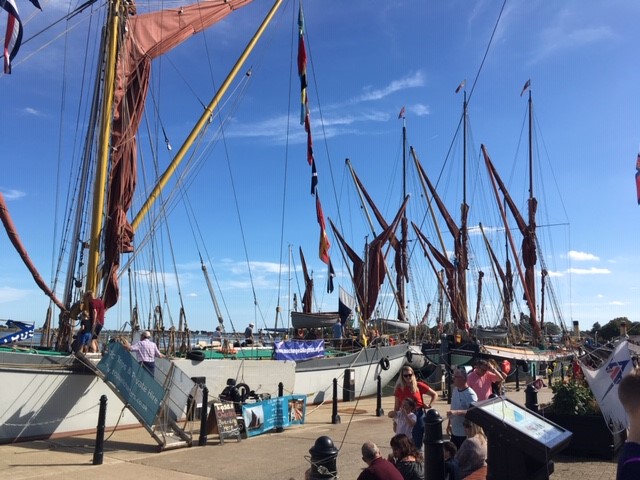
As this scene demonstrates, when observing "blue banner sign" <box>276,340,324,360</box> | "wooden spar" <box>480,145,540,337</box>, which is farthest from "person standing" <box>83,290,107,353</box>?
"wooden spar" <box>480,145,540,337</box>

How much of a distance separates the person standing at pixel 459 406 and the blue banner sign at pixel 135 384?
5.70m

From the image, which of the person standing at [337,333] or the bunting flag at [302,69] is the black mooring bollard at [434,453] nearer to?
the bunting flag at [302,69]

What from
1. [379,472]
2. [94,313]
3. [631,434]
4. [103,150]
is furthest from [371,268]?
[631,434]

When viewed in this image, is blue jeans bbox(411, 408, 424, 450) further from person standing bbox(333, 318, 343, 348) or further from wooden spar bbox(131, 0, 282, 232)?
person standing bbox(333, 318, 343, 348)

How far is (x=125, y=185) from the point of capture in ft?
49.9

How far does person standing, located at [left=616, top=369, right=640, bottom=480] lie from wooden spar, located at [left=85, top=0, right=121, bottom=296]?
42.1ft

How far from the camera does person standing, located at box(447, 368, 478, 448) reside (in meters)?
6.95

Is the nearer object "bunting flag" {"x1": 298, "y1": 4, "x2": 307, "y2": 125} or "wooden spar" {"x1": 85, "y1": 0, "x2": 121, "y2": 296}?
"wooden spar" {"x1": 85, "y1": 0, "x2": 121, "y2": 296}

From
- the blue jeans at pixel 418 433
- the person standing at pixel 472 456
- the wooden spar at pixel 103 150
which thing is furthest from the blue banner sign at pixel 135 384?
the person standing at pixel 472 456

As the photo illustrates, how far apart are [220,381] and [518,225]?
28937 millimetres

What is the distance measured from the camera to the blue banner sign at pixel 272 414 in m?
11.6

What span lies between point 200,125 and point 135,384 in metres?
9.54

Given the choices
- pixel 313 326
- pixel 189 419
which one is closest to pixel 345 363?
pixel 313 326

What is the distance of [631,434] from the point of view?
98.3 inches
